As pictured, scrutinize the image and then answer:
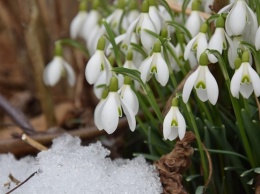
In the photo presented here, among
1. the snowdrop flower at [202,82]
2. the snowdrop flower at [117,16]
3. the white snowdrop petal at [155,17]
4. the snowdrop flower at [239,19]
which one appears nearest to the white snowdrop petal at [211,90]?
the snowdrop flower at [202,82]

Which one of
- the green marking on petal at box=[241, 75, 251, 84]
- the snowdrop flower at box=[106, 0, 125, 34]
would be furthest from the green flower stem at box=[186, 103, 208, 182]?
the snowdrop flower at box=[106, 0, 125, 34]

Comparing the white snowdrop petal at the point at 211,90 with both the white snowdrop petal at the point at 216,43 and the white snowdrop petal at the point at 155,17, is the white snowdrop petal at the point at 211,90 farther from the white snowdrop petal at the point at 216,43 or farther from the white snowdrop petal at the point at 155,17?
the white snowdrop petal at the point at 155,17

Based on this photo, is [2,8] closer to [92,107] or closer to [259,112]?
[92,107]

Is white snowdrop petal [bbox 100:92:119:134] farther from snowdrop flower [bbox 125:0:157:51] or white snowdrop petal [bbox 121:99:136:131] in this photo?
snowdrop flower [bbox 125:0:157:51]

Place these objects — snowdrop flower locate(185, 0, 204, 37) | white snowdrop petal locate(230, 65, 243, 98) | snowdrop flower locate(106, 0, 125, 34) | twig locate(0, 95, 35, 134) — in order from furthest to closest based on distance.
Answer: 1. twig locate(0, 95, 35, 134)
2. snowdrop flower locate(106, 0, 125, 34)
3. snowdrop flower locate(185, 0, 204, 37)
4. white snowdrop petal locate(230, 65, 243, 98)

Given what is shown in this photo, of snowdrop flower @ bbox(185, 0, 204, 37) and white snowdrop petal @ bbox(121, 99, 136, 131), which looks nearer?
white snowdrop petal @ bbox(121, 99, 136, 131)

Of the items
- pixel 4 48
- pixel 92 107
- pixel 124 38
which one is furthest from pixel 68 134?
pixel 4 48
